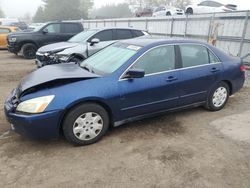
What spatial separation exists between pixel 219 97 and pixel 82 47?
15.8ft

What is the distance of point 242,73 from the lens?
18.2 feet

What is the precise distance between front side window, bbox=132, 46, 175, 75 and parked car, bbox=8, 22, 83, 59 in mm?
9559

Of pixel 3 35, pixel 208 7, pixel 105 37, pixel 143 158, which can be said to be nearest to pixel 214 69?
pixel 143 158

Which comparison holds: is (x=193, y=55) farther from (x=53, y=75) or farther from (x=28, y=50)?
(x=28, y=50)

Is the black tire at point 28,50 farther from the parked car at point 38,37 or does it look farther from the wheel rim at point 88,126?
the wheel rim at point 88,126

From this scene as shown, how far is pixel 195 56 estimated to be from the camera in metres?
4.88

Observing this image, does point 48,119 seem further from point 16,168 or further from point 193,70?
point 193,70

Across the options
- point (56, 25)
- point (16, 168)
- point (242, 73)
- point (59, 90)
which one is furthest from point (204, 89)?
point (56, 25)

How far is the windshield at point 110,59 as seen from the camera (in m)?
4.25

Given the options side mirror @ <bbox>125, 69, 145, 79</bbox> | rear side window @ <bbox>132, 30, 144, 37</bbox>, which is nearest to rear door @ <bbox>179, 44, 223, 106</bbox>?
side mirror @ <bbox>125, 69, 145, 79</bbox>

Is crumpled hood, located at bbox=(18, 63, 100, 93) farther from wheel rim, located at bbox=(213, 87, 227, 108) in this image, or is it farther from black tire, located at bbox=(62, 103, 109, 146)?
wheel rim, located at bbox=(213, 87, 227, 108)

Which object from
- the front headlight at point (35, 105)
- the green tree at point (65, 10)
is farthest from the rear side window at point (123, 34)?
the green tree at point (65, 10)

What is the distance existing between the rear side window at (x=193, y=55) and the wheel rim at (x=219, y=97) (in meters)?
0.69

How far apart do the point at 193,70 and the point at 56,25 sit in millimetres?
10131
